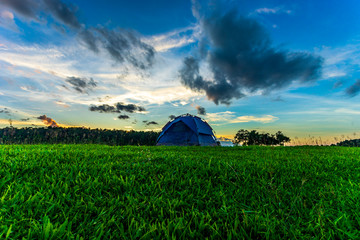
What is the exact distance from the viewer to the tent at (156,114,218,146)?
50.1ft

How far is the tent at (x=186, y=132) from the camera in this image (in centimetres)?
1526

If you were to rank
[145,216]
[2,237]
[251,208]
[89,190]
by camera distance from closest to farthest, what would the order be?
[2,237], [145,216], [251,208], [89,190]

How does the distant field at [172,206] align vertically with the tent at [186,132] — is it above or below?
below

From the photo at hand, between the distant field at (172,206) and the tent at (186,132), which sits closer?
the distant field at (172,206)

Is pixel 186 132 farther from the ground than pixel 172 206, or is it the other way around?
pixel 186 132

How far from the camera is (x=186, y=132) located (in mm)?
15734

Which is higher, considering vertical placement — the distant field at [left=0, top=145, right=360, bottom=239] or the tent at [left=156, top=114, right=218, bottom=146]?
the tent at [left=156, top=114, right=218, bottom=146]

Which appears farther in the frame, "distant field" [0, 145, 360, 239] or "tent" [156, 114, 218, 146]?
"tent" [156, 114, 218, 146]

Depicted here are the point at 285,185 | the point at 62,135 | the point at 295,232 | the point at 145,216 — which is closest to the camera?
the point at 295,232

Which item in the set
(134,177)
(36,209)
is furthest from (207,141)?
(36,209)

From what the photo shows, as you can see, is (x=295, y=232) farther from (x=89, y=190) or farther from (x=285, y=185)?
(x=89, y=190)

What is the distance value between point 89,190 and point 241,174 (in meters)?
2.34

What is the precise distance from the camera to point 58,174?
2.93 meters

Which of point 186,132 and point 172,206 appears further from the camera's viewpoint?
point 186,132
